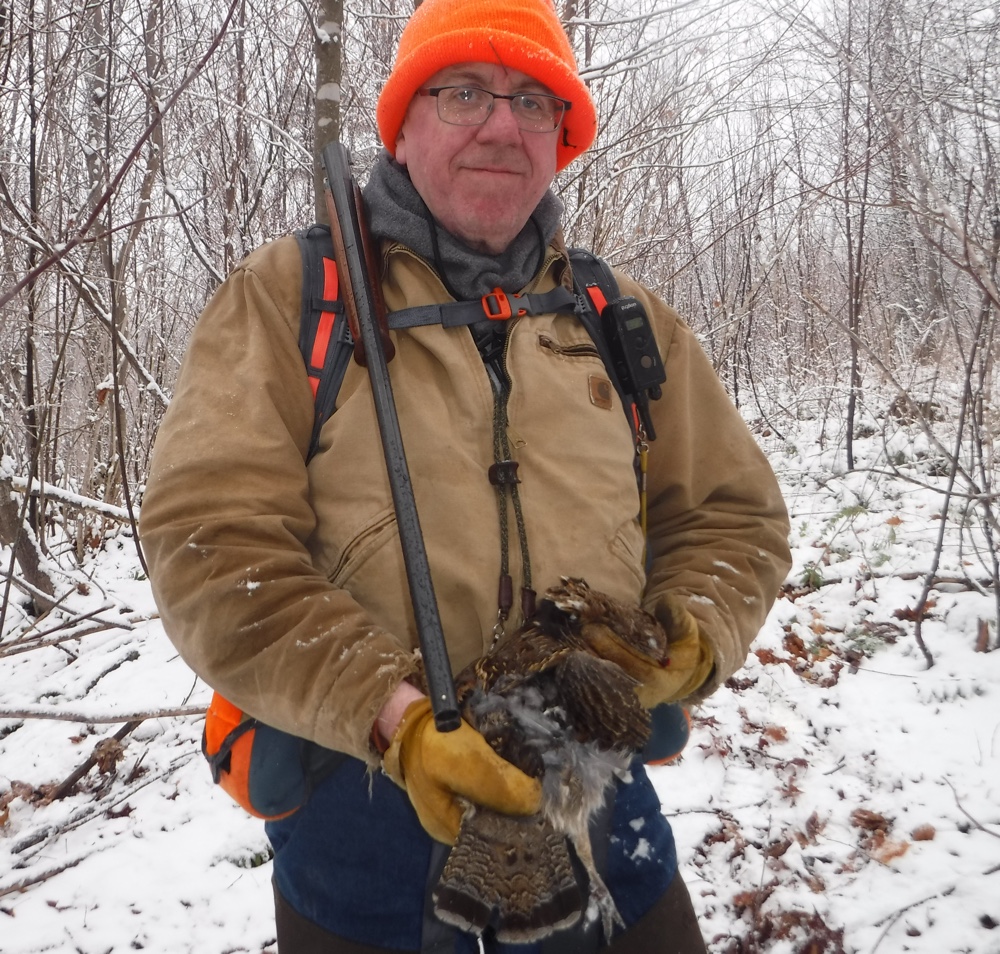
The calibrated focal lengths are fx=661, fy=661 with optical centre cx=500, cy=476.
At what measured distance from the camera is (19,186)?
502cm

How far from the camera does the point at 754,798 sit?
317 cm

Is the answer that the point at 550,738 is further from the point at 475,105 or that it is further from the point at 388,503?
the point at 475,105

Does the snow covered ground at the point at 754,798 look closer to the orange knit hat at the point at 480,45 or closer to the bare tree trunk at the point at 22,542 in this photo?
the bare tree trunk at the point at 22,542

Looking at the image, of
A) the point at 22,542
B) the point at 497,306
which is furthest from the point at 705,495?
the point at 22,542

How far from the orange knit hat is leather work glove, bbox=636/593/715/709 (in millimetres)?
1381

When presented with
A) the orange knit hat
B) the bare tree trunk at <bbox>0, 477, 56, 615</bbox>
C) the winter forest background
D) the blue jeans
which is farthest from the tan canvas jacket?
the bare tree trunk at <bbox>0, 477, 56, 615</bbox>

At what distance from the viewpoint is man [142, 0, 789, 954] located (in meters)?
1.27

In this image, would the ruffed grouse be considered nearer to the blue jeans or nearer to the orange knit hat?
the blue jeans

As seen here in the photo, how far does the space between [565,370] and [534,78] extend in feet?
2.52

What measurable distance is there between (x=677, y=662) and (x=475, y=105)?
145cm

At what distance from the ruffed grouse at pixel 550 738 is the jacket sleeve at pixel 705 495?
0.37 m

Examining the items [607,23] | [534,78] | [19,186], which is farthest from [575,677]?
[19,186]

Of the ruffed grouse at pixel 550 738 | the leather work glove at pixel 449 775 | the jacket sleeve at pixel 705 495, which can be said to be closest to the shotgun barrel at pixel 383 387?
the leather work glove at pixel 449 775

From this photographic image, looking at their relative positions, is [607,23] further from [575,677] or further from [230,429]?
[575,677]
